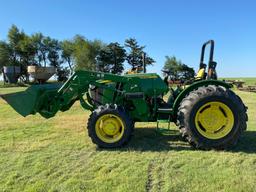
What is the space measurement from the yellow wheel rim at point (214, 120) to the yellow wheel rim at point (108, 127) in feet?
4.76

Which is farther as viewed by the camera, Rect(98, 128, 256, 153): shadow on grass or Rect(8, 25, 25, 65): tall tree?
Rect(8, 25, 25, 65): tall tree

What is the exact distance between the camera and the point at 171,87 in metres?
6.93

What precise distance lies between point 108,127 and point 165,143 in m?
1.21

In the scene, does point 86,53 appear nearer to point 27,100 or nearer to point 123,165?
point 27,100

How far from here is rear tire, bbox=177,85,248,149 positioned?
5.63m

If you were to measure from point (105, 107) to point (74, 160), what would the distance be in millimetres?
1250

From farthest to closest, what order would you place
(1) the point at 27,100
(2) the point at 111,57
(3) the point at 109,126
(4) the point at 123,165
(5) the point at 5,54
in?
1. (2) the point at 111,57
2. (5) the point at 5,54
3. (1) the point at 27,100
4. (3) the point at 109,126
5. (4) the point at 123,165

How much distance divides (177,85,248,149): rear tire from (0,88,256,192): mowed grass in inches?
9.3

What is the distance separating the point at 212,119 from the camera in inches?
227

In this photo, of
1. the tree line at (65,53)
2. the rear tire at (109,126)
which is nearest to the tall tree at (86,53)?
the tree line at (65,53)

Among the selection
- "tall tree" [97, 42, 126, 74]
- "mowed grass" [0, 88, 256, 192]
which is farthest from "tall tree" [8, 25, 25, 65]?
"mowed grass" [0, 88, 256, 192]

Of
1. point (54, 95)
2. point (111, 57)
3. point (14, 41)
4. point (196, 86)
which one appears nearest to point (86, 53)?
point (111, 57)

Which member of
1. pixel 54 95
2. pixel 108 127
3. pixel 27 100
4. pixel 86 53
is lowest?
pixel 108 127

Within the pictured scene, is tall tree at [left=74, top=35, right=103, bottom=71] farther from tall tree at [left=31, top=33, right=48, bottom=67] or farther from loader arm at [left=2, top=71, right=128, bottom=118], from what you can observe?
loader arm at [left=2, top=71, right=128, bottom=118]
